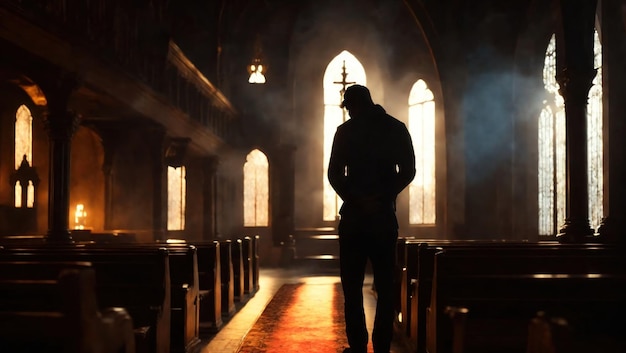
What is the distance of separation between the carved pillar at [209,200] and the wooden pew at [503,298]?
584 inches

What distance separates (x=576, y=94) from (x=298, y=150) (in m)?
14.1

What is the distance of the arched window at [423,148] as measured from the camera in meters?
22.1

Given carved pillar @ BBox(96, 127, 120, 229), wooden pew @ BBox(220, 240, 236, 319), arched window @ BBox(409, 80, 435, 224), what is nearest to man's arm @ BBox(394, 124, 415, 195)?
wooden pew @ BBox(220, 240, 236, 319)

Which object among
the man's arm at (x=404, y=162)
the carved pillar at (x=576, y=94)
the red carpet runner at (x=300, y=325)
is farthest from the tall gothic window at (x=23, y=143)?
the man's arm at (x=404, y=162)

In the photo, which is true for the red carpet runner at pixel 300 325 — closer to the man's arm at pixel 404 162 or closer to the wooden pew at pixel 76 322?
the man's arm at pixel 404 162

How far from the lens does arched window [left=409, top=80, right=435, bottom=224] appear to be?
22062 millimetres

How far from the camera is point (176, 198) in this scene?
19406 millimetres

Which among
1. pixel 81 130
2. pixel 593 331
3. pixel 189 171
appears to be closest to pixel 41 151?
pixel 81 130

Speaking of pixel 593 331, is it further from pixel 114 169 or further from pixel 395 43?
pixel 395 43

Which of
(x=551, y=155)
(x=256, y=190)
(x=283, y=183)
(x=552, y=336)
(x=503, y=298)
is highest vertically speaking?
(x=551, y=155)

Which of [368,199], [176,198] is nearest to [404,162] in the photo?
[368,199]

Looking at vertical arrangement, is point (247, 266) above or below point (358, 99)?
below

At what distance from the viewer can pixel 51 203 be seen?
10062 millimetres

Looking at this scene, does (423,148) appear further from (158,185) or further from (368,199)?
(368,199)
